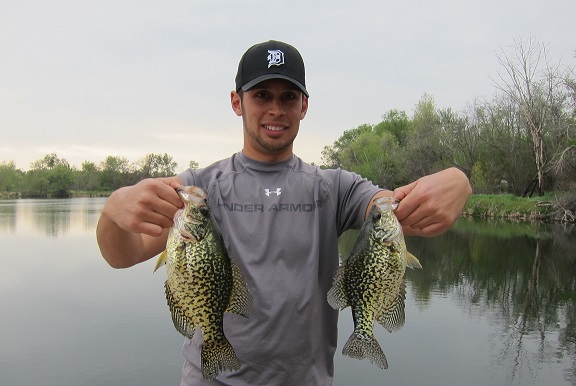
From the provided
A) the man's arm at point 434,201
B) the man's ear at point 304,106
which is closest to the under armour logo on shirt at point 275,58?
the man's ear at point 304,106

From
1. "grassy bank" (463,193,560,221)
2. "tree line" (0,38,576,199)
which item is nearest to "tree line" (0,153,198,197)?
"tree line" (0,38,576,199)

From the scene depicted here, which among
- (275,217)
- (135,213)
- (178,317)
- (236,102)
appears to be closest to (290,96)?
(236,102)

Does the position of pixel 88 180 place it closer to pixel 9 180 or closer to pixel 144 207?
pixel 9 180

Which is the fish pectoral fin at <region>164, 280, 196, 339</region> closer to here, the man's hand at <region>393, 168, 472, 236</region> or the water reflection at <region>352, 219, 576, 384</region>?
the man's hand at <region>393, 168, 472, 236</region>

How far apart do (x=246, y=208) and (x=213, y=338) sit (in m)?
0.70

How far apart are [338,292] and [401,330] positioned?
11.3m

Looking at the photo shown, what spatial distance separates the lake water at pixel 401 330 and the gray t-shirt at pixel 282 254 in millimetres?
8091

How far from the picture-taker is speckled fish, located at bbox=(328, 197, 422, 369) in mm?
2670

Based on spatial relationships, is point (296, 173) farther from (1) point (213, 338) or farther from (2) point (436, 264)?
(2) point (436, 264)

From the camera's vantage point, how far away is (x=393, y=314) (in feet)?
9.19

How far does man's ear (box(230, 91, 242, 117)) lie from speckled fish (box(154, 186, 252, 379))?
0.80m

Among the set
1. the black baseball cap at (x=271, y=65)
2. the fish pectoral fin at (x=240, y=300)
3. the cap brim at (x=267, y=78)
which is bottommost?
the fish pectoral fin at (x=240, y=300)

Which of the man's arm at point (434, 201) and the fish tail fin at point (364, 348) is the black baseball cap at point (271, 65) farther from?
the fish tail fin at point (364, 348)

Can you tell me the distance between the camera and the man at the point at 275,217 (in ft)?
8.10
